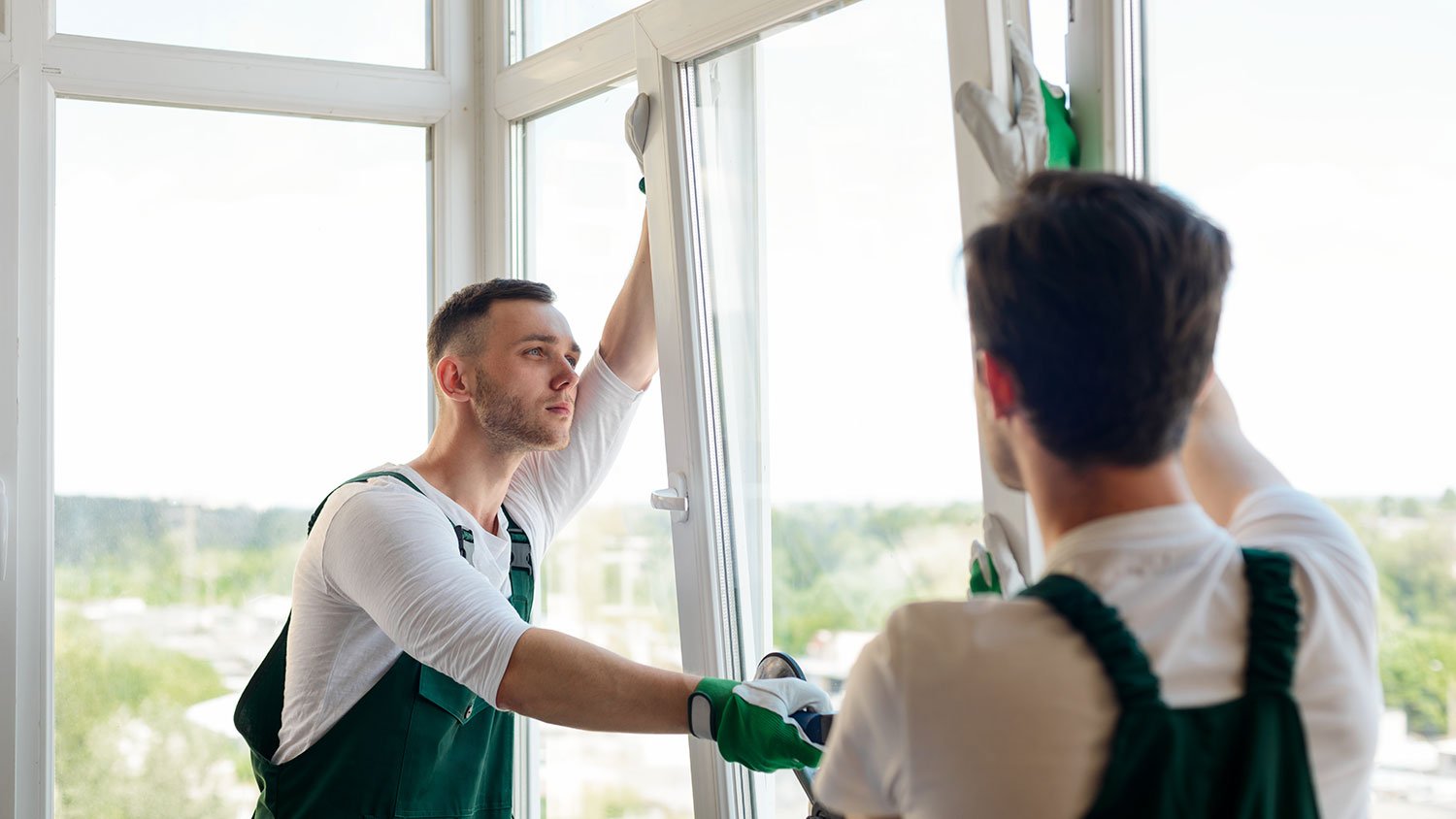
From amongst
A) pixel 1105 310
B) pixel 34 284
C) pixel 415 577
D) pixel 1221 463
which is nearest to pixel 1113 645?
pixel 1105 310

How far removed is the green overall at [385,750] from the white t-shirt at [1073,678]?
1.16 m

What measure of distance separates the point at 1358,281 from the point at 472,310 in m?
1.43

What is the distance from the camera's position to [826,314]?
183 cm

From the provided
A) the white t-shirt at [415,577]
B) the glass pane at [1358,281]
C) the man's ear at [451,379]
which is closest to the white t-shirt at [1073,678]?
the glass pane at [1358,281]

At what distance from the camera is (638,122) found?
2088mm

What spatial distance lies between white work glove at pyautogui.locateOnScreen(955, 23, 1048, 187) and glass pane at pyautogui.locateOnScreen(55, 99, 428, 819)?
5.23 feet

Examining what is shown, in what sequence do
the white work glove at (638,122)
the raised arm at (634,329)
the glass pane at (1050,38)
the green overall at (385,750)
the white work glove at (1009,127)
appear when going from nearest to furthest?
the white work glove at (1009,127) < the glass pane at (1050,38) < the green overall at (385,750) < the white work glove at (638,122) < the raised arm at (634,329)

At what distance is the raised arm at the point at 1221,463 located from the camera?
1.15 m

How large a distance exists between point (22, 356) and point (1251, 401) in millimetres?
2136

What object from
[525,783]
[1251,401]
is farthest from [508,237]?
[1251,401]

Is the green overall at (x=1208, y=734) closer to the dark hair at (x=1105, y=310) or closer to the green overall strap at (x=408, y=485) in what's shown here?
the dark hair at (x=1105, y=310)

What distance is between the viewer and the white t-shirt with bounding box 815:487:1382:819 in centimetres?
86

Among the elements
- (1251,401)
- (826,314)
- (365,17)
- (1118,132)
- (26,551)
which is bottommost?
(26,551)

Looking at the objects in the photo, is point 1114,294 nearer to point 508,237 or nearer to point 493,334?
point 493,334
